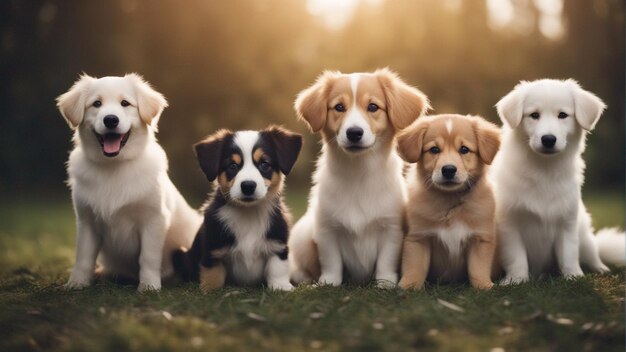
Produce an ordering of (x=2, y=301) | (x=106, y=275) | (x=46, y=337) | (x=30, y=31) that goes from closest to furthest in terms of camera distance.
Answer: (x=46, y=337) → (x=2, y=301) → (x=106, y=275) → (x=30, y=31)

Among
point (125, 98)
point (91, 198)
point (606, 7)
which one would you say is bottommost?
point (91, 198)

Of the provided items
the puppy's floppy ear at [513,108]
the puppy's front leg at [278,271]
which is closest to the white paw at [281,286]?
the puppy's front leg at [278,271]

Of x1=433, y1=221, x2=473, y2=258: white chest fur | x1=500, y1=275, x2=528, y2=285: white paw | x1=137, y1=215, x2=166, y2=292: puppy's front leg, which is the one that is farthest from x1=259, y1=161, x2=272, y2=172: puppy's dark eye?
x1=500, y1=275, x2=528, y2=285: white paw

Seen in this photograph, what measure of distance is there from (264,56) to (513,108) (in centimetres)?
1167

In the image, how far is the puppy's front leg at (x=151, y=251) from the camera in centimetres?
505

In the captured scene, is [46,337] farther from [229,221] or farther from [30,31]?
[30,31]

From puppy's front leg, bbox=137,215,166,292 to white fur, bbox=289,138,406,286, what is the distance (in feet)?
3.87

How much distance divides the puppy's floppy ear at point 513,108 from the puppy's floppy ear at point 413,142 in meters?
0.61

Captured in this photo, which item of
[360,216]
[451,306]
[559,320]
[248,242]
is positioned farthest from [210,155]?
[559,320]

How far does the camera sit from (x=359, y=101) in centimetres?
488

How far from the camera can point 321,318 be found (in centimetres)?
399

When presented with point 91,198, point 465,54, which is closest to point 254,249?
point 91,198

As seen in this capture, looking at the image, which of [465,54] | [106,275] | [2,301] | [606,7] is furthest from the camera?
[465,54]

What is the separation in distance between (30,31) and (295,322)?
12427mm
